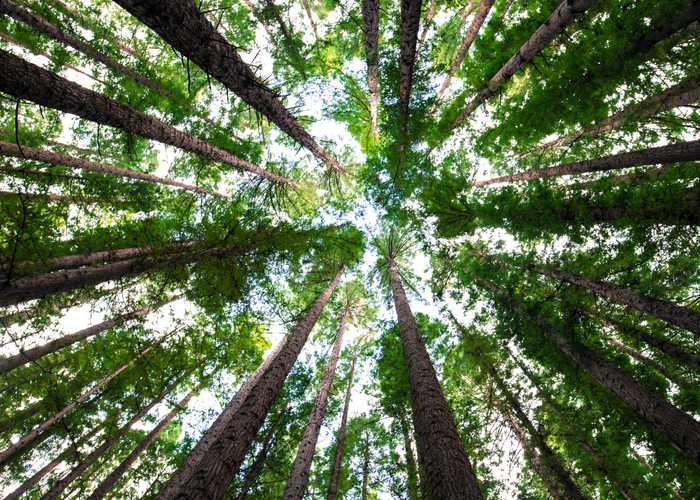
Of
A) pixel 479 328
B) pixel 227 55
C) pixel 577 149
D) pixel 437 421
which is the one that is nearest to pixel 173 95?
pixel 227 55

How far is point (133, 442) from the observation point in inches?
566

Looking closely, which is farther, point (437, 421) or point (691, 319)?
point (691, 319)

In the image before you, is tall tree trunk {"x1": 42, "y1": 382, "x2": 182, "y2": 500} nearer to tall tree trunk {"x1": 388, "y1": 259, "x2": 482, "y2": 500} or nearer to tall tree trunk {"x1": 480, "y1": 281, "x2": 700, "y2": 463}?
tall tree trunk {"x1": 388, "y1": 259, "x2": 482, "y2": 500}

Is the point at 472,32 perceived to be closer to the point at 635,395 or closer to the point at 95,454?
the point at 635,395

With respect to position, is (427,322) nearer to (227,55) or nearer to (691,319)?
(691,319)

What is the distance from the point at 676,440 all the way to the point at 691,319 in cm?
245

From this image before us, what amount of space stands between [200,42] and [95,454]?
43.3 ft

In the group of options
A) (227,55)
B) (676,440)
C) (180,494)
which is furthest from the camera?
(676,440)

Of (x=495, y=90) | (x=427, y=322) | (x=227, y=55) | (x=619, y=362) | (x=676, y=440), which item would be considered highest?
(x=495, y=90)

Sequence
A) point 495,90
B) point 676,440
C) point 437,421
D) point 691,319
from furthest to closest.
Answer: point 495,90, point 691,319, point 676,440, point 437,421

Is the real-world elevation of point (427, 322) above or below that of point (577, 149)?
below

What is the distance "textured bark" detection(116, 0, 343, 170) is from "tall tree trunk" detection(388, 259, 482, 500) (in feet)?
19.7

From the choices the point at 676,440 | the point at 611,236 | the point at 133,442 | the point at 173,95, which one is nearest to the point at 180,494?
the point at 676,440

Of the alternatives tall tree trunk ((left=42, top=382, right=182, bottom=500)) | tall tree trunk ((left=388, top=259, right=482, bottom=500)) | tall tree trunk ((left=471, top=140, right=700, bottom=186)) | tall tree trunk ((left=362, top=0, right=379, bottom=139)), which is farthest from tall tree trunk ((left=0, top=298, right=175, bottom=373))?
tall tree trunk ((left=471, top=140, right=700, bottom=186))
